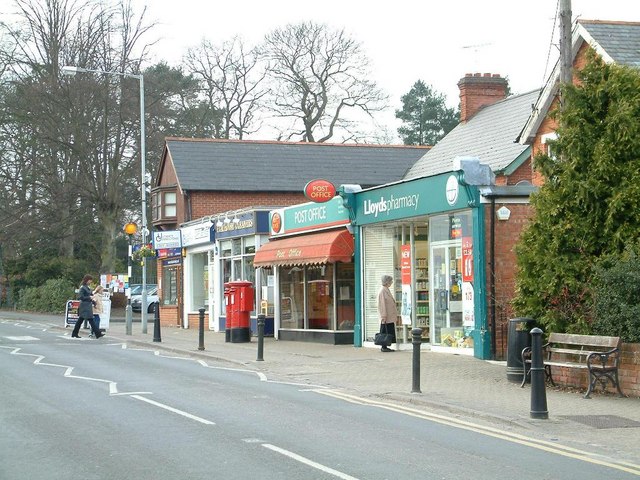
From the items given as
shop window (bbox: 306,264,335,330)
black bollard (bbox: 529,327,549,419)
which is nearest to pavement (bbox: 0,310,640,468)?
black bollard (bbox: 529,327,549,419)

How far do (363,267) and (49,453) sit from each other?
1555cm

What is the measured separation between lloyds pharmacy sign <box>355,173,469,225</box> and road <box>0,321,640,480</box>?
6436 millimetres

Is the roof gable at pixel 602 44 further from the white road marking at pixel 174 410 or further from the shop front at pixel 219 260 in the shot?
the white road marking at pixel 174 410

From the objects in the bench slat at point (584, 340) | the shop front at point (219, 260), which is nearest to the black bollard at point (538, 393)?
the bench slat at point (584, 340)

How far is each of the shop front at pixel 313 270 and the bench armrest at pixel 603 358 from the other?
429 inches

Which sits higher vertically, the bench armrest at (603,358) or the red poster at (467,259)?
the red poster at (467,259)

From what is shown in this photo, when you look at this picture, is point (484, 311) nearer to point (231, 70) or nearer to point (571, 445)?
point (571, 445)

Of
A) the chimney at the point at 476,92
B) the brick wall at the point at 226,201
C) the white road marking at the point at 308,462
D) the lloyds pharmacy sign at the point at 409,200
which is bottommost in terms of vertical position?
the white road marking at the point at 308,462

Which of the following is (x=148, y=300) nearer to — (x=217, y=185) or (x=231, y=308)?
(x=217, y=185)

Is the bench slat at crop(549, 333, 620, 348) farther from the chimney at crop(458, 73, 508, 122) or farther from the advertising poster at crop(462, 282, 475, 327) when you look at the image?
the chimney at crop(458, 73, 508, 122)

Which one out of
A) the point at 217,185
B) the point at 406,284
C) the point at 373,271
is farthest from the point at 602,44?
the point at 217,185

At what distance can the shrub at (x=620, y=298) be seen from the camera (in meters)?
14.0

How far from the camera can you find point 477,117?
33.1 meters

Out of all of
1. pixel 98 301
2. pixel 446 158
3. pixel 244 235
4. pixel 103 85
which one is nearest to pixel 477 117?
pixel 446 158
